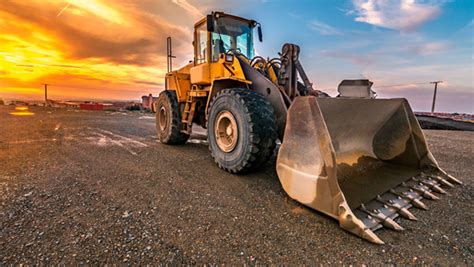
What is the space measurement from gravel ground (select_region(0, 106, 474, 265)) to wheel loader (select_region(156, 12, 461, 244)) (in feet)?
0.60

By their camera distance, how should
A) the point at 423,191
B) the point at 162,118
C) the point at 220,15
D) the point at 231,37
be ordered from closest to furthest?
1. the point at 423,191
2. the point at 220,15
3. the point at 231,37
4. the point at 162,118

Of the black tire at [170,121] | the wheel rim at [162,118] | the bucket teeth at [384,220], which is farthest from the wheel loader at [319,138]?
the wheel rim at [162,118]

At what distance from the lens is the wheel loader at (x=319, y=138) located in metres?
2.26

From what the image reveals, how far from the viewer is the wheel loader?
226 centimetres

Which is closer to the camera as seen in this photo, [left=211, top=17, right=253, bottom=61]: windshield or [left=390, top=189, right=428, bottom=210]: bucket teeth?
[left=390, top=189, right=428, bottom=210]: bucket teeth

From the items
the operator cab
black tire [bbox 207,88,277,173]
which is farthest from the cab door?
black tire [bbox 207,88,277,173]

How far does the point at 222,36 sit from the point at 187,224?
3885 millimetres

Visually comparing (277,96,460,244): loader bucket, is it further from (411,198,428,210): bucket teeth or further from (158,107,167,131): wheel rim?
(158,107,167,131): wheel rim

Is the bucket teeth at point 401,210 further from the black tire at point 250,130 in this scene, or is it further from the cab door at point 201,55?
the cab door at point 201,55

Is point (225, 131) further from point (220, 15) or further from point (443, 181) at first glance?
point (443, 181)

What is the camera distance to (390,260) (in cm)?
171

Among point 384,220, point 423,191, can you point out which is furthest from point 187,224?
point 423,191

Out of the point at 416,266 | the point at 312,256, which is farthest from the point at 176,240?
the point at 416,266

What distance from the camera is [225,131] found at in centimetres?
394
